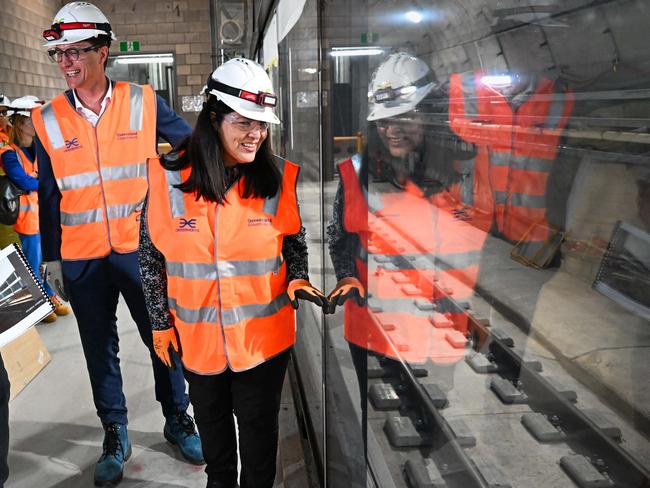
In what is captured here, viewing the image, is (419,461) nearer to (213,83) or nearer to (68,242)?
(213,83)

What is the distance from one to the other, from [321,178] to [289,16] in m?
0.58

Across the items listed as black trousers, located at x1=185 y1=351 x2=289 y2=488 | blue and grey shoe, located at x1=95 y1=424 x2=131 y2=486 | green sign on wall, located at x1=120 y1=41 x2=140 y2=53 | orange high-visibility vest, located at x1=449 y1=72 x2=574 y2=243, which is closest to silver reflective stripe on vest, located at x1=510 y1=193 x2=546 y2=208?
orange high-visibility vest, located at x1=449 y1=72 x2=574 y2=243

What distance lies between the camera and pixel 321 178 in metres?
1.99

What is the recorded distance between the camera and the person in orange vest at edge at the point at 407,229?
119 centimetres

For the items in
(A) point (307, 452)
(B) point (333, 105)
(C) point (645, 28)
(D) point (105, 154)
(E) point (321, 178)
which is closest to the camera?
(C) point (645, 28)

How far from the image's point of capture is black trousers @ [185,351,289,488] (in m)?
1.93

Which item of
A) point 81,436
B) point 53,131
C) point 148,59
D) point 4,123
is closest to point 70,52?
point 53,131

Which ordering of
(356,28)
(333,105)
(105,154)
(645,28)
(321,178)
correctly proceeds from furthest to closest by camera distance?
1. (105,154)
2. (321,178)
3. (333,105)
4. (356,28)
5. (645,28)

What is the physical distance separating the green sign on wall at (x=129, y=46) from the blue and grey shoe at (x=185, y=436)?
408 inches

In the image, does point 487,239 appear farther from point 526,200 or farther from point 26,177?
point 26,177

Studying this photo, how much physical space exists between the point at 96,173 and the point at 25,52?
757cm

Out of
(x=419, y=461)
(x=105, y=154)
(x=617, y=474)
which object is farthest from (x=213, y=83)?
(x=617, y=474)

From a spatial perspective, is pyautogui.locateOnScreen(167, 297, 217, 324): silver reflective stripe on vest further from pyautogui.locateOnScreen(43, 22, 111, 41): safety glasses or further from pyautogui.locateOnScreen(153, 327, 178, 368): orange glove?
pyautogui.locateOnScreen(43, 22, 111, 41): safety glasses

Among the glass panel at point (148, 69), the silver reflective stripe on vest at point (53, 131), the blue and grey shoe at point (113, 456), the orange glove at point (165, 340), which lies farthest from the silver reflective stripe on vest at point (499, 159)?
the glass panel at point (148, 69)
